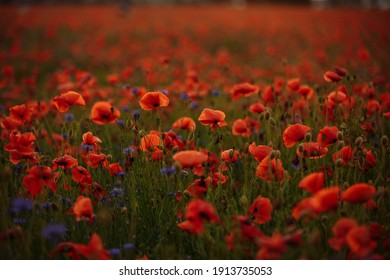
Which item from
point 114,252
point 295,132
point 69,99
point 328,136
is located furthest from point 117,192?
point 328,136

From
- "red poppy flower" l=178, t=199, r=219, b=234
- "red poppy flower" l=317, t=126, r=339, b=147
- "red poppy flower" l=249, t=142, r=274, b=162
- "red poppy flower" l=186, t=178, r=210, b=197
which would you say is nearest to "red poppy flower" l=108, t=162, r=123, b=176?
"red poppy flower" l=186, t=178, r=210, b=197

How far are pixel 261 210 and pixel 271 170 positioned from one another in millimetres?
192

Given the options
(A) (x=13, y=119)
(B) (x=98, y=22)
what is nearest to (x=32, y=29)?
(B) (x=98, y=22)

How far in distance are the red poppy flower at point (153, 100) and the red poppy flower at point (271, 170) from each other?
0.57 meters

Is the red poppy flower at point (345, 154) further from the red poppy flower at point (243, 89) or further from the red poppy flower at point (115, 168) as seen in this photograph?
the red poppy flower at point (115, 168)

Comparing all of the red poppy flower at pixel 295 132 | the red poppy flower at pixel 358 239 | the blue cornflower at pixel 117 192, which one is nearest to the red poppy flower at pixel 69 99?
the blue cornflower at pixel 117 192

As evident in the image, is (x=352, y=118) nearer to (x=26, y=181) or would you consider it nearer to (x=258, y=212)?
(x=258, y=212)

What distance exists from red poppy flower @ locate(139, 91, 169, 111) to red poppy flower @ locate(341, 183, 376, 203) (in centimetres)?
98

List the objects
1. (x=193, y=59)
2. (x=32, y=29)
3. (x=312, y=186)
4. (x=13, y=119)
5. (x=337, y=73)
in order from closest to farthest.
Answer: (x=312, y=186) < (x=13, y=119) < (x=337, y=73) < (x=193, y=59) < (x=32, y=29)

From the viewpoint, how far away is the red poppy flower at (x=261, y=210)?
63.7 inches

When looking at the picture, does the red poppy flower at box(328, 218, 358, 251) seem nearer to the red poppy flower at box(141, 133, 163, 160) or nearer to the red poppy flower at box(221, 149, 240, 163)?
the red poppy flower at box(221, 149, 240, 163)

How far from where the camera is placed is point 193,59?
691 cm

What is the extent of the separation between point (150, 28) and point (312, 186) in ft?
38.0
